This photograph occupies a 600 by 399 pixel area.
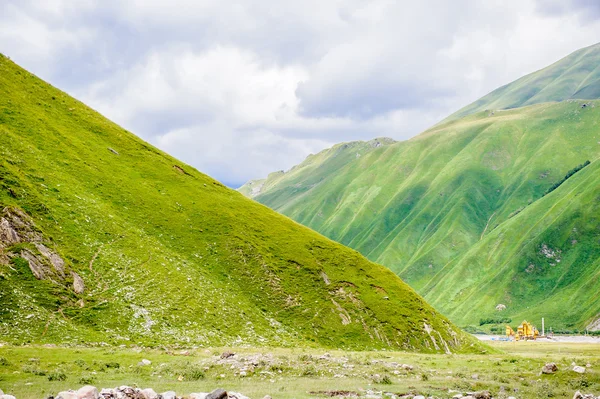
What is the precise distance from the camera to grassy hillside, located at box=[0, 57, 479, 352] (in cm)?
5153

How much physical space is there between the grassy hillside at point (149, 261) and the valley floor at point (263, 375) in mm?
7621

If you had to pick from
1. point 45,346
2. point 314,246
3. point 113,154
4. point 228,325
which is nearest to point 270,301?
point 228,325

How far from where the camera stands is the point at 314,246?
86.9 meters

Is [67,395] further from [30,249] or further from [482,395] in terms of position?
[30,249]

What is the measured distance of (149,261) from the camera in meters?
63.8

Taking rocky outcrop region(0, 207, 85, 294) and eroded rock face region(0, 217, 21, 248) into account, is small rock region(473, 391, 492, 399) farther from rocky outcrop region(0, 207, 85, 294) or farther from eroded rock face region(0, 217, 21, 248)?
eroded rock face region(0, 217, 21, 248)

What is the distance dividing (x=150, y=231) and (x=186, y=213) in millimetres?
10386

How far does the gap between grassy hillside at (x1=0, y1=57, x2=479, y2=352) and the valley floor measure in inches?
300

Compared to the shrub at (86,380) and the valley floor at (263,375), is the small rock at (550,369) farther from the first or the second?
the shrub at (86,380)

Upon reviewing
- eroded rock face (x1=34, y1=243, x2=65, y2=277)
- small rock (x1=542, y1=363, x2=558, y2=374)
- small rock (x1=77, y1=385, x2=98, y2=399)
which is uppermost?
eroded rock face (x1=34, y1=243, x2=65, y2=277)

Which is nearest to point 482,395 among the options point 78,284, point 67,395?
point 67,395

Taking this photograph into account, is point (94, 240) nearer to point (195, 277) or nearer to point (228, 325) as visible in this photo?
point (195, 277)

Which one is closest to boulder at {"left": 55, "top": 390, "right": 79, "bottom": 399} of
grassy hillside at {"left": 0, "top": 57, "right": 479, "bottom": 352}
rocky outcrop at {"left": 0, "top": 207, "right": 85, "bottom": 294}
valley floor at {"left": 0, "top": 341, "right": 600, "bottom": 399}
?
valley floor at {"left": 0, "top": 341, "right": 600, "bottom": 399}

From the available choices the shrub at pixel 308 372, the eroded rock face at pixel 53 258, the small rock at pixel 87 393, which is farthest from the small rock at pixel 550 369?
the eroded rock face at pixel 53 258
